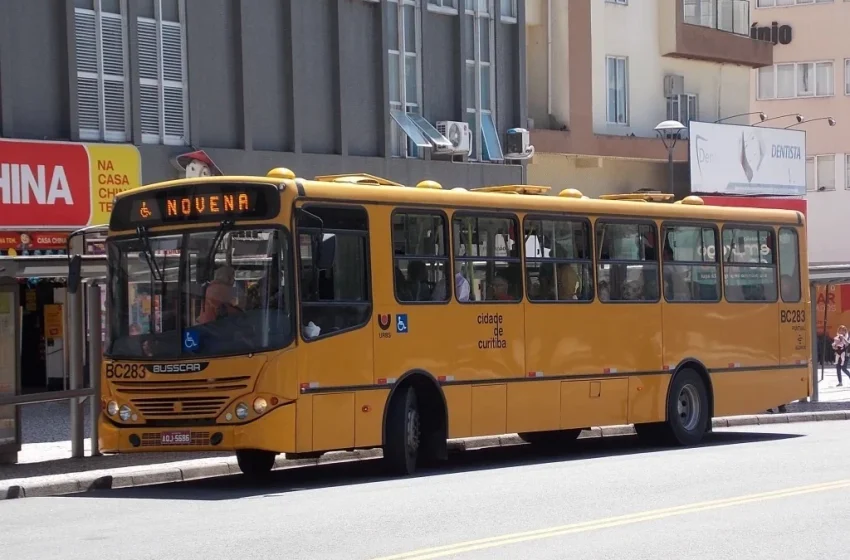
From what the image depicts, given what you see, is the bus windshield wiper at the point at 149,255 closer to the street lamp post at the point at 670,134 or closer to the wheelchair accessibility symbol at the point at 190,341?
the wheelchair accessibility symbol at the point at 190,341

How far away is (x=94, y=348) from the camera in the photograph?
56.6 feet

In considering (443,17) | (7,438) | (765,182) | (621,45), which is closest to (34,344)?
(443,17)

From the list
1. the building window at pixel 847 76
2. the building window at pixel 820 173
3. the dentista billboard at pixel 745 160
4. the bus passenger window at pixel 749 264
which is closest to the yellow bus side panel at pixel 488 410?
the bus passenger window at pixel 749 264

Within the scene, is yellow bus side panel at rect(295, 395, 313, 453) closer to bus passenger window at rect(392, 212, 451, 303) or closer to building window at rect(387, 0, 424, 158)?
bus passenger window at rect(392, 212, 451, 303)

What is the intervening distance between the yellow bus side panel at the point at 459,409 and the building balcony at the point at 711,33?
1122 inches

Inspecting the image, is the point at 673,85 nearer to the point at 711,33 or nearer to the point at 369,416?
the point at 711,33

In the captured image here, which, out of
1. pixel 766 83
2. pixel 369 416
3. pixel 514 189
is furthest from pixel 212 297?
pixel 766 83

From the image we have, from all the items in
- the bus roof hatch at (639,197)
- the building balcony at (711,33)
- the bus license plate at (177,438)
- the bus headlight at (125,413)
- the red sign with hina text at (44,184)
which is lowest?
the bus license plate at (177,438)

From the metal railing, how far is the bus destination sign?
32.0 m

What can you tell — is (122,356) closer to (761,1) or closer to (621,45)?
(621,45)

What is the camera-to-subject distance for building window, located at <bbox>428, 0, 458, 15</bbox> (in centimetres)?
3178

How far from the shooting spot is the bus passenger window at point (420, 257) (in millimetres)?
15523

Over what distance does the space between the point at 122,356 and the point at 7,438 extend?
99.8 inches

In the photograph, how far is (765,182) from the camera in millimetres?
44312
